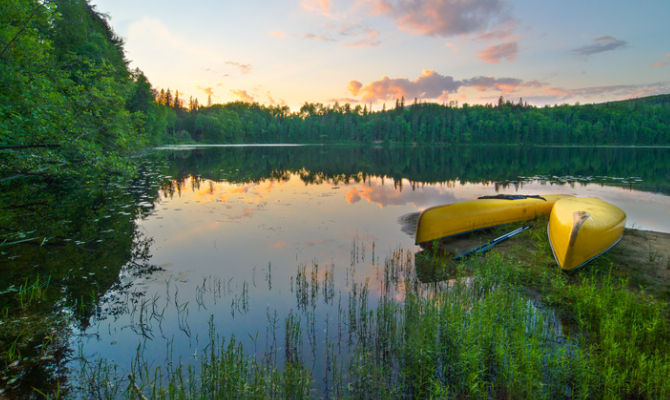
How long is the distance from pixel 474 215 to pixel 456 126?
144 metres

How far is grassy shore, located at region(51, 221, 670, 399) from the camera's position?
175 inches

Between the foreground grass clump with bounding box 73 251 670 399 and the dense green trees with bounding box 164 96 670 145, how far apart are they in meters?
126

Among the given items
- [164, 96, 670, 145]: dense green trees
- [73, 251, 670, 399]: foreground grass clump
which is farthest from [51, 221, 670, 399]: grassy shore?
[164, 96, 670, 145]: dense green trees

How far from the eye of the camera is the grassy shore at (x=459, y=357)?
175 inches

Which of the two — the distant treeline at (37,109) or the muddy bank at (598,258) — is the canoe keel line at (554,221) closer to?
the muddy bank at (598,258)

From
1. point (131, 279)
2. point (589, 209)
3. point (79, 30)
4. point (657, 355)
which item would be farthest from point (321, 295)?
point (79, 30)

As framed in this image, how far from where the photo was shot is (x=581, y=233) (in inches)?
323

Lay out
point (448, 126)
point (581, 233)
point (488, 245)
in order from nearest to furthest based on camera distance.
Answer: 1. point (581, 233)
2. point (488, 245)
3. point (448, 126)

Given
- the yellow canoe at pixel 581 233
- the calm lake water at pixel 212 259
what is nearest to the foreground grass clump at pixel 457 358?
the calm lake water at pixel 212 259

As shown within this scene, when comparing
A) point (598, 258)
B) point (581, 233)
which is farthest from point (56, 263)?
point (598, 258)

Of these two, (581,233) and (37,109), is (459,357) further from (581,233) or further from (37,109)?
(37,109)

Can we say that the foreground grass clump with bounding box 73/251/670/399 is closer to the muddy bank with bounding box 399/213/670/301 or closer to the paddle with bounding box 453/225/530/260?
the muddy bank with bounding box 399/213/670/301

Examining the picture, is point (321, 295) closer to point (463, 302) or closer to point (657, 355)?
point (463, 302)

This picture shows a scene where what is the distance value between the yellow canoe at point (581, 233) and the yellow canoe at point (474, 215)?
2.06 m
